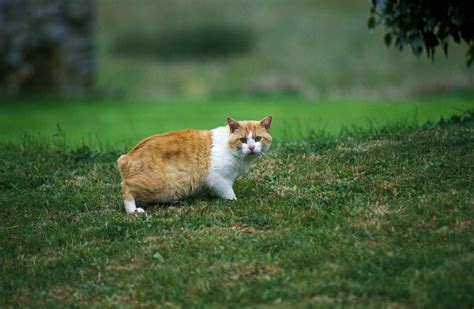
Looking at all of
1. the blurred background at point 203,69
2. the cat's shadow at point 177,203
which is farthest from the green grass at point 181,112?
the cat's shadow at point 177,203

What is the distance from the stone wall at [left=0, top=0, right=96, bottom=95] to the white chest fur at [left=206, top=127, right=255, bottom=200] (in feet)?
39.9

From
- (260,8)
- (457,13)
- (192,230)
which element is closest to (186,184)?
(192,230)

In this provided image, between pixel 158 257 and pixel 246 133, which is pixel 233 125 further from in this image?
pixel 158 257

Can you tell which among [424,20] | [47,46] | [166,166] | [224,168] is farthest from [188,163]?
[47,46]

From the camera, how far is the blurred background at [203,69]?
17.6 m

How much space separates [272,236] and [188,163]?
1.40m

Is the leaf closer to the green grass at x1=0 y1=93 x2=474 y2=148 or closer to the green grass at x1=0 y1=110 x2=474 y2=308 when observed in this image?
the green grass at x1=0 y1=110 x2=474 y2=308

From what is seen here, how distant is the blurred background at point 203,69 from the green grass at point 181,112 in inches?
1.8

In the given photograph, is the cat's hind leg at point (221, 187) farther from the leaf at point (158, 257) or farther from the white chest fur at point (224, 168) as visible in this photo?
the leaf at point (158, 257)

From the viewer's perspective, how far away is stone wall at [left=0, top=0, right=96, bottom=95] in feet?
61.9

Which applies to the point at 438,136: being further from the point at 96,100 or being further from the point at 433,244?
the point at 96,100

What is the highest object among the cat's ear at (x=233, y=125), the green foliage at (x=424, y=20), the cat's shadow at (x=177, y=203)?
the green foliage at (x=424, y=20)

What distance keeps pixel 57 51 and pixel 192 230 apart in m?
13.4

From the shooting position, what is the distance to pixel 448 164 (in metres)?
8.10
